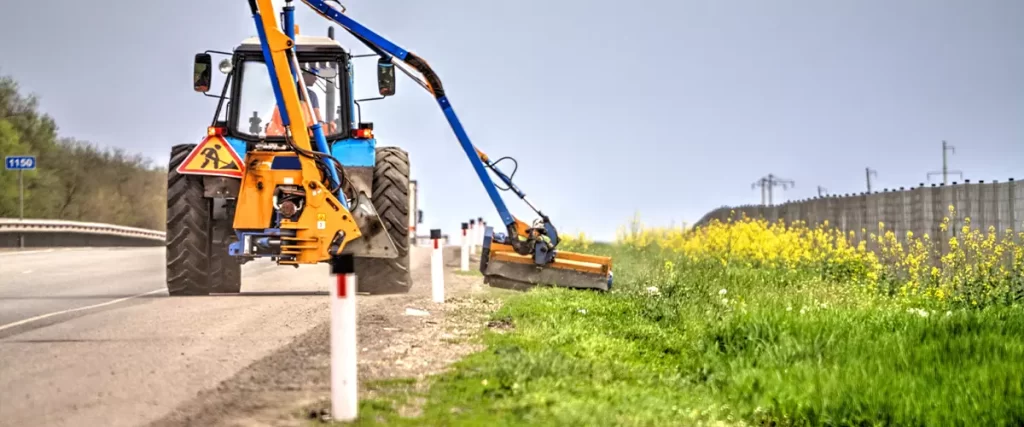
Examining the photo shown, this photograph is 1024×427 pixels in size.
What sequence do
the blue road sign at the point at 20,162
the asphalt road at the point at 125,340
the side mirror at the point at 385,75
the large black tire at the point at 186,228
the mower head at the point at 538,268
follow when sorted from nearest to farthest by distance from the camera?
the asphalt road at the point at 125,340 → the side mirror at the point at 385,75 → the large black tire at the point at 186,228 → the mower head at the point at 538,268 → the blue road sign at the point at 20,162

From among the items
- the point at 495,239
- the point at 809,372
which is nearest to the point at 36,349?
the point at 809,372

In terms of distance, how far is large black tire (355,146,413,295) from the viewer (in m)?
15.2

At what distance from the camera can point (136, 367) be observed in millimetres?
8500

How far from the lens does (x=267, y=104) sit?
15.2m

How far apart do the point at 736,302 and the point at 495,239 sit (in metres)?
5.02

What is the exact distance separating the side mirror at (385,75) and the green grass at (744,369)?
12.8 ft

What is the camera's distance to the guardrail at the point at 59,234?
39812mm

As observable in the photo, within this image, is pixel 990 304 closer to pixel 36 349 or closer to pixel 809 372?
pixel 809 372

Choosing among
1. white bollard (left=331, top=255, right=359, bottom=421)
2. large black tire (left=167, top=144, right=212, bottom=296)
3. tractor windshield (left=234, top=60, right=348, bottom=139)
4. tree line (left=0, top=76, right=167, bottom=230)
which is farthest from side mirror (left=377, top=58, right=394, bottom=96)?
tree line (left=0, top=76, right=167, bottom=230)

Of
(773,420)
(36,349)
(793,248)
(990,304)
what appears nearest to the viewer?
(773,420)

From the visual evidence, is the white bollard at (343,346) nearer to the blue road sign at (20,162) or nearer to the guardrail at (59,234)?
the guardrail at (59,234)

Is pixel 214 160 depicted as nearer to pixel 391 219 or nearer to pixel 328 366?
pixel 391 219

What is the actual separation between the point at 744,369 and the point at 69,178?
59757mm

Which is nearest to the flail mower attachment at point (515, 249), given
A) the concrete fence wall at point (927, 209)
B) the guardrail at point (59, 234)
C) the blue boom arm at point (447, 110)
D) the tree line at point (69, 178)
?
the blue boom arm at point (447, 110)
